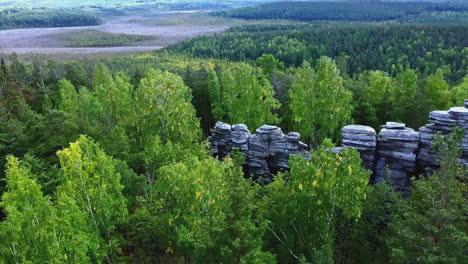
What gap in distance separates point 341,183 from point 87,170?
49.5 ft

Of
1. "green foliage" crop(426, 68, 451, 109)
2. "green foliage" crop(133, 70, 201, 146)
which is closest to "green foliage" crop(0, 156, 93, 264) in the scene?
"green foliage" crop(133, 70, 201, 146)

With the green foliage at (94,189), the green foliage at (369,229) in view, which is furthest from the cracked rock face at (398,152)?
the green foliage at (94,189)

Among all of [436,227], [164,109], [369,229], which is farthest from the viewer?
[164,109]

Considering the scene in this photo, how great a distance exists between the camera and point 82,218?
830 inches

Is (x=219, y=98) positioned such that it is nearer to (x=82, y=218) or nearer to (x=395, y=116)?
(x=395, y=116)

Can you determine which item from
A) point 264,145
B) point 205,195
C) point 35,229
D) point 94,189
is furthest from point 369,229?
point 35,229

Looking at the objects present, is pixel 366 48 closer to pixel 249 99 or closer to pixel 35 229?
pixel 249 99

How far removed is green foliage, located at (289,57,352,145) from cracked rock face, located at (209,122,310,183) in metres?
3.69

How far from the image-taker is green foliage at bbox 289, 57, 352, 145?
131 ft

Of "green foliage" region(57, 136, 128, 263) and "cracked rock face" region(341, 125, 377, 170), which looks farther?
"cracked rock face" region(341, 125, 377, 170)

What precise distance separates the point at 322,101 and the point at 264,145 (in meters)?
7.72

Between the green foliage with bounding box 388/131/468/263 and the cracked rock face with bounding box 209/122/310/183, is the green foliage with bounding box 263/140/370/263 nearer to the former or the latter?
the green foliage with bounding box 388/131/468/263

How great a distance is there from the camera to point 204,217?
892 inches

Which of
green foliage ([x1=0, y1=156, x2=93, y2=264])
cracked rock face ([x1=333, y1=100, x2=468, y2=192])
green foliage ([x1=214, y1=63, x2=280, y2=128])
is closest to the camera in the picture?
green foliage ([x1=0, y1=156, x2=93, y2=264])
